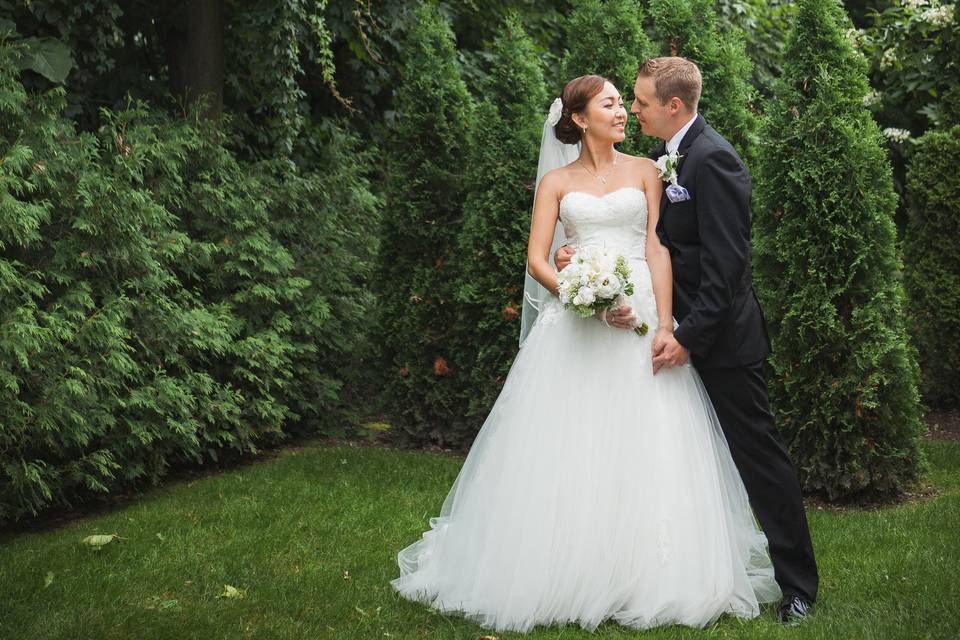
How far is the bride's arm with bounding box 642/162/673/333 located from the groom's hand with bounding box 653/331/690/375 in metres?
0.05

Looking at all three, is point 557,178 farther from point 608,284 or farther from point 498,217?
point 498,217

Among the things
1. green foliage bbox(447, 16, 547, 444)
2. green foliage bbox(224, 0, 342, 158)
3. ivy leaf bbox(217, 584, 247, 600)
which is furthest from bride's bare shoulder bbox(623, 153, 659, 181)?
green foliage bbox(224, 0, 342, 158)

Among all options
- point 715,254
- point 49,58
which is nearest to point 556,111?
point 715,254

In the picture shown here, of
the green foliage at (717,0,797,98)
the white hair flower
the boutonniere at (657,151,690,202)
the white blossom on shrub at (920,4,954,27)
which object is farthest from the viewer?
the green foliage at (717,0,797,98)

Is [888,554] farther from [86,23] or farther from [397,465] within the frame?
[86,23]

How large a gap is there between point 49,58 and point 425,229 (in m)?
2.93

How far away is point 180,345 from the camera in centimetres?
674

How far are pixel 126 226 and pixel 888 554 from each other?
467cm

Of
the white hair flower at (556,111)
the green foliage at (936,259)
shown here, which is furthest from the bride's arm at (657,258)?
the green foliage at (936,259)

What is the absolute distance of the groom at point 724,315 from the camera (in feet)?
13.3

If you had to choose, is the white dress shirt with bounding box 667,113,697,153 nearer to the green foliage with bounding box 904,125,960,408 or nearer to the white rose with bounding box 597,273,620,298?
the white rose with bounding box 597,273,620,298

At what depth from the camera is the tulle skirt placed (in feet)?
13.4

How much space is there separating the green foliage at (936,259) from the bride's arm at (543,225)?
4.94 meters

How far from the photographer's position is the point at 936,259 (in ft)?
27.2
